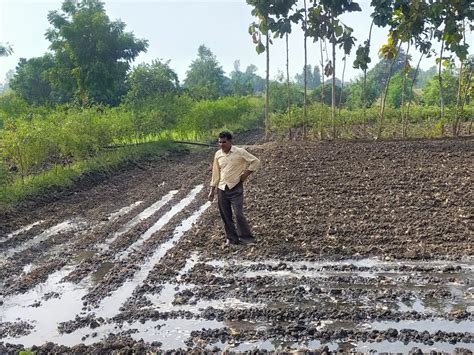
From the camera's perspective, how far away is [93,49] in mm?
27828

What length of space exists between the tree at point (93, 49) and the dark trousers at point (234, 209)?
2044 cm

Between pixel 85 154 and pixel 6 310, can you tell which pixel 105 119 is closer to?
pixel 85 154

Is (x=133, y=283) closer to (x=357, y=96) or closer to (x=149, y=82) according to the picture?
(x=149, y=82)

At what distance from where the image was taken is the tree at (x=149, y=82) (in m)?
25.7

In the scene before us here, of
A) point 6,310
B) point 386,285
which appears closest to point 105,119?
point 6,310

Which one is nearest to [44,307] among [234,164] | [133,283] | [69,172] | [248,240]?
[133,283]

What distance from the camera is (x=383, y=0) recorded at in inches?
773

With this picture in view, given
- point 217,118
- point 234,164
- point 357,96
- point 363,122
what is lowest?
point 234,164

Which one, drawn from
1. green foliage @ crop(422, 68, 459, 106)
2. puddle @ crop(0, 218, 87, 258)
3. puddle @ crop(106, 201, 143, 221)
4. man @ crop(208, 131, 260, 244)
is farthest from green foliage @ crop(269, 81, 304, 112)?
man @ crop(208, 131, 260, 244)

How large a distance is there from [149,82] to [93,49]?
4.01 m

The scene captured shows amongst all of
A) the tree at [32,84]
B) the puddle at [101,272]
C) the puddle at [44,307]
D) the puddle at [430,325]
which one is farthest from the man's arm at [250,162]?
the tree at [32,84]

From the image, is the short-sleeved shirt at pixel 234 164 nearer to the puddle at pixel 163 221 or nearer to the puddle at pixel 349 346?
the puddle at pixel 163 221

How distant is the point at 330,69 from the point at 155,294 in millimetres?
18495

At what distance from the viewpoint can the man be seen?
786 centimetres
